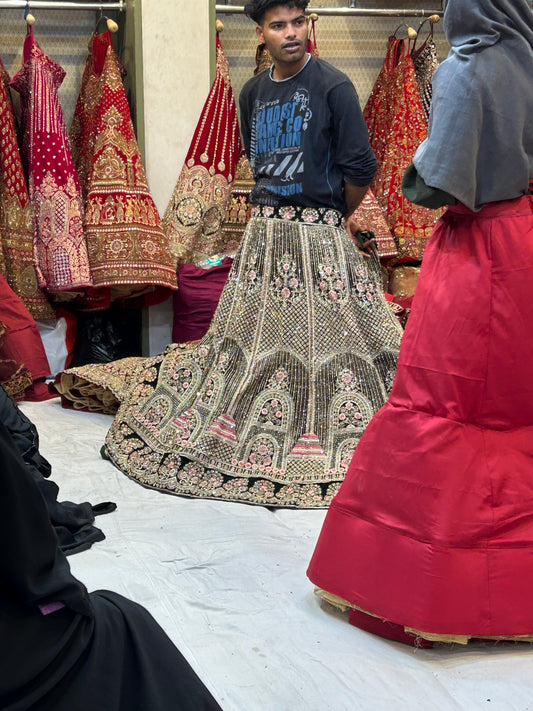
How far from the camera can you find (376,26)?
4523 millimetres

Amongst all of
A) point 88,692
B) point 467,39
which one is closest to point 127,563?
point 88,692

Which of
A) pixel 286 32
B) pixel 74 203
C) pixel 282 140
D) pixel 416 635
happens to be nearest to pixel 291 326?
pixel 282 140

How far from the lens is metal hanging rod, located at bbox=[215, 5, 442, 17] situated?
402 centimetres

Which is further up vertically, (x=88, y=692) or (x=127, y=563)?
(x=88, y=692)

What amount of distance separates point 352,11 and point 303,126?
1.81 meters

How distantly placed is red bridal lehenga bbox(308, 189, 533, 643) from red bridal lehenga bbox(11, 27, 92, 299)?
7.46 feet

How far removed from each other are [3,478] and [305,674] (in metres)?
0.89

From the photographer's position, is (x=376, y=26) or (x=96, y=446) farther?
(x=376, y=26)

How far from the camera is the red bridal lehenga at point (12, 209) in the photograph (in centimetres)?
368

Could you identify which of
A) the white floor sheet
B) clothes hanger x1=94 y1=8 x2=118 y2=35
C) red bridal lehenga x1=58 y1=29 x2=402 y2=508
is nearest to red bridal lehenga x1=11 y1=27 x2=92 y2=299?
clothes hanger x1=94 y1=8 x2=118 y2=35

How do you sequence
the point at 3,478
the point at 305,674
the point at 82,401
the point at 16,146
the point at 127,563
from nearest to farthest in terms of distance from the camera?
1. the point at 3,478
2. the point at 305,674
3. the point at 127,563
4. the point at 82,401
5. the point at 16,146

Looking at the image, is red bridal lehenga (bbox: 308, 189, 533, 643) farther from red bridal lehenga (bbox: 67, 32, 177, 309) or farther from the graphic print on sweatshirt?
red bridal lehenga (bbox: 67, 32, 177, 309)

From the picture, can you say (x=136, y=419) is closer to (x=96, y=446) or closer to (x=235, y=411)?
(x=96, y=446)

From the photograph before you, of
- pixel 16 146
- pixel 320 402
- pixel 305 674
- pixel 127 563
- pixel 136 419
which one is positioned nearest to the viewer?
pixel 305 674
